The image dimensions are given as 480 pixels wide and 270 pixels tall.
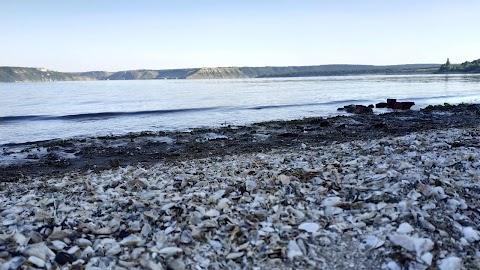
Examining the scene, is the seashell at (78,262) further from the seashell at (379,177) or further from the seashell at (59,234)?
the seashell at (379,177)

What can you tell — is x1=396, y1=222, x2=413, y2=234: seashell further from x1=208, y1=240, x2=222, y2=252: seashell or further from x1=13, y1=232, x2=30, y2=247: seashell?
x1=13, y1=232, x2=30, y2=247: seashell

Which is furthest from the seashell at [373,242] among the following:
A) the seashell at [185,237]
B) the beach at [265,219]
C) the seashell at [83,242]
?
the seashell at [83,242]

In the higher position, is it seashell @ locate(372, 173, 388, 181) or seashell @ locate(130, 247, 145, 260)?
seashell @ locate(372, 173, 388, 181)

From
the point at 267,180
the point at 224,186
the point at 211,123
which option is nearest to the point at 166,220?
the point at 224,186

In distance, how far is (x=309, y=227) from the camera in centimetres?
494

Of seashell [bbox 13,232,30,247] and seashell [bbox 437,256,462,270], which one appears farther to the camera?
seashell [bbox 13,232,30,247]

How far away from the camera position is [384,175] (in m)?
6.79

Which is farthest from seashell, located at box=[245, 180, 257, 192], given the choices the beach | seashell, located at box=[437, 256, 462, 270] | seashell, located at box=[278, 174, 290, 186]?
seashell, located at box=[437, 256, 462, 270]

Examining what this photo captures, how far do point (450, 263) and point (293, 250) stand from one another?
1.66 m

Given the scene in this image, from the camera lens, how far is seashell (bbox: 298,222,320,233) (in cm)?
489

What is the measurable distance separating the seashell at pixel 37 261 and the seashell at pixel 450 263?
14.0 ft

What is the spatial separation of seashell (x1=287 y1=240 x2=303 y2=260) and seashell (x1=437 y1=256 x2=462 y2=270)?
148 centimetres

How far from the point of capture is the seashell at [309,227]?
4.89 meters

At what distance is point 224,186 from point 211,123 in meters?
21.7
